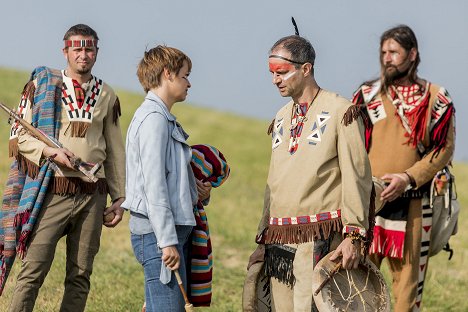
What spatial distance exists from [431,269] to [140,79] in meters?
7.99

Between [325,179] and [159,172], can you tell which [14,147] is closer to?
[159,172]

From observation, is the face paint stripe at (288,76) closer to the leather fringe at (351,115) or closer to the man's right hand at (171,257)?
the leather fringe at (351,115)

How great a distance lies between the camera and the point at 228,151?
2452 cm

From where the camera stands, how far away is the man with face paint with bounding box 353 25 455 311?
730 cm

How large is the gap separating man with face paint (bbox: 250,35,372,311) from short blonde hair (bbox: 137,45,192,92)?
24.2 inches

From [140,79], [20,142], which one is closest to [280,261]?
[140,79]

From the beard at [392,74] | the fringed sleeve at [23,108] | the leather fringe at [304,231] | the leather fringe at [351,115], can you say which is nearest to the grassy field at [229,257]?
the fringed sleeve at [23,108]

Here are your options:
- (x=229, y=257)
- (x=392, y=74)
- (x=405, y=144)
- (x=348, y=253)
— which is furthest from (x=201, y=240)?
(x=229, y=257)

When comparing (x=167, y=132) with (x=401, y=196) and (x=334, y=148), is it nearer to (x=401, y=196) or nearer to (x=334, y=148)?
(x=334, y=148)

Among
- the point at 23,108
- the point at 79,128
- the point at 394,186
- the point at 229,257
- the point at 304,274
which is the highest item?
the point at 23,108

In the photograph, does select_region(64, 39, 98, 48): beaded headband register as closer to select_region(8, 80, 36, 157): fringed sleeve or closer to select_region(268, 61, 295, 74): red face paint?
select_region(8, 80, 36, 157): fringed sleeve

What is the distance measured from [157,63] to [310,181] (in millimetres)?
1124

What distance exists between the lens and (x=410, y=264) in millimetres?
7438

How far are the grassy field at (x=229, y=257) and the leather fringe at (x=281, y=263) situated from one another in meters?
3.15
